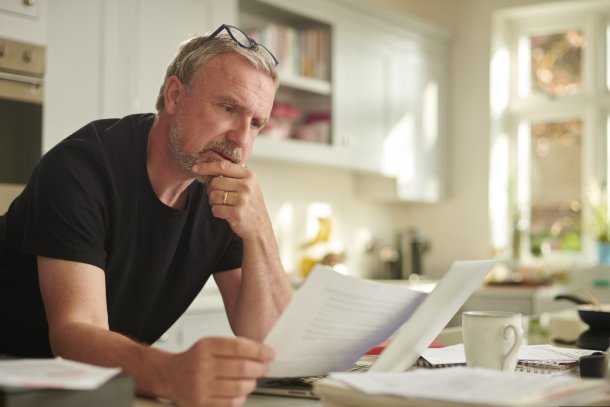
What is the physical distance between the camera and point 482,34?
5656mm

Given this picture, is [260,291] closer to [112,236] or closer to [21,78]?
[112,236]

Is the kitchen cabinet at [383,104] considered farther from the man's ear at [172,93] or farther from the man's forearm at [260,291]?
the man's forearm at [260,291]

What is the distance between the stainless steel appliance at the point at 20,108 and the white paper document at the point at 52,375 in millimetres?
1839

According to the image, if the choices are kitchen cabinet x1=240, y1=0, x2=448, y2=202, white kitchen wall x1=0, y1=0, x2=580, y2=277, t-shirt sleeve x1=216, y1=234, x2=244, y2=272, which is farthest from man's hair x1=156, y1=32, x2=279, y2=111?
white kitchen wall x1=0, y1=0, x2=580, y2=277

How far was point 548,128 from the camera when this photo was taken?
5684 millimetres

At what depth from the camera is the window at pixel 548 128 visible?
18.1ft

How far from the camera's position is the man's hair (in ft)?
5.62

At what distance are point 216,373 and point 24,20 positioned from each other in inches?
82.3

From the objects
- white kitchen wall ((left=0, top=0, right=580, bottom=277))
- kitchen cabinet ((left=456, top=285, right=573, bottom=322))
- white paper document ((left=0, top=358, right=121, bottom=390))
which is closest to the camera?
white paper document ((left=0, top=358, right=121, bottom=390))

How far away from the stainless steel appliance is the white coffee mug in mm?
1897

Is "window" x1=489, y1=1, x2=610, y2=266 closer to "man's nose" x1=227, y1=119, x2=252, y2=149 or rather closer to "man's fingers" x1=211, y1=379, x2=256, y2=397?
"man's nose" x1=227, y1=119, x2=252, y2=149

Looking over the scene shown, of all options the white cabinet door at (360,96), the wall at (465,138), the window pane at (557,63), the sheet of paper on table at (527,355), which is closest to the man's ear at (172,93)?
the sheet of paper on table at (527,355)

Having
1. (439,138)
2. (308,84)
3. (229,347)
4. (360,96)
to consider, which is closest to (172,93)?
(229,347)

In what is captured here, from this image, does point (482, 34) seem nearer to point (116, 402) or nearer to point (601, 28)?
point (601, 28)
